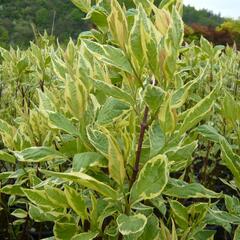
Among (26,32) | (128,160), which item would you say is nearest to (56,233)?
(128,160)

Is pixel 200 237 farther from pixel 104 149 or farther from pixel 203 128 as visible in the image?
pixel 104 149

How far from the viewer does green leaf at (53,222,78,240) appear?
99cm

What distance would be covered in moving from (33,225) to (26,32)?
942cm

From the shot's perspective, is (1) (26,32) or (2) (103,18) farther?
(1) (26,32)

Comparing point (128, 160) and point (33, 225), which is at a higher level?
point (128, 160)

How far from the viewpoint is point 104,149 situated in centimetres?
89

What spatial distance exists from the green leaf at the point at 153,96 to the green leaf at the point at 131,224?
0.65ft

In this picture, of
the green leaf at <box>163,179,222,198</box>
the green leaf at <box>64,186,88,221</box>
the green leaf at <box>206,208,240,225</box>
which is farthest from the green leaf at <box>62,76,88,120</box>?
the green leaf at <box>206,208,240,225</box>

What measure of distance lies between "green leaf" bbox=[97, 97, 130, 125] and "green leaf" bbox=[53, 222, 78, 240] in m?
0.24

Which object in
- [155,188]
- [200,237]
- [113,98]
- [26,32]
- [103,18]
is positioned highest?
[103,18]

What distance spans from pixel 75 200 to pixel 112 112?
188mm

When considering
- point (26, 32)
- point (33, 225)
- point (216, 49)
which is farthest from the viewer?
point (26, 32)

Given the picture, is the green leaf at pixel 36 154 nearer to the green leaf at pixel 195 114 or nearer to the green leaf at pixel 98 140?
the green leaf at pixel 98 140

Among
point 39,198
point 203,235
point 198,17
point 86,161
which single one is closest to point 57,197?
point 39,198
